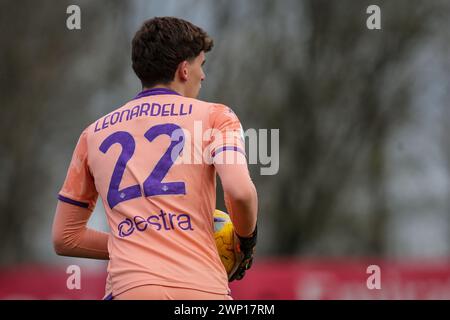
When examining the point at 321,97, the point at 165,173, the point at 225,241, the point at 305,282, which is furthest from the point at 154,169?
the point at 321,97

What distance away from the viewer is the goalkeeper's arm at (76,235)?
3.98 meters

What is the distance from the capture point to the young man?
3531 millimetres

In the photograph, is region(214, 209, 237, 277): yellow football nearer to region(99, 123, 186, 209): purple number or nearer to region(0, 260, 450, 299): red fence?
region(99, 123, 186, 209): purple number

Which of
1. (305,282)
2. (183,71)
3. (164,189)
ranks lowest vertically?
(305,282)

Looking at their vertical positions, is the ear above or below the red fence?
above

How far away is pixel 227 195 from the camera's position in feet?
11.6

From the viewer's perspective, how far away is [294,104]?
78.5 feet

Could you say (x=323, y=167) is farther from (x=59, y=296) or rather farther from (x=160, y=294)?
(x=160, y=294)

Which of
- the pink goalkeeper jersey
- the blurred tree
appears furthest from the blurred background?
the pink goalkeeper jersey

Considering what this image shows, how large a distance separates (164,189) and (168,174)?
6cm

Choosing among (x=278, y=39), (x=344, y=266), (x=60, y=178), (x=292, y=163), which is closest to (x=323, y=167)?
(x=292, y=163)

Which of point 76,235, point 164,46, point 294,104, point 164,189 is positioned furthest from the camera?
point 294,104

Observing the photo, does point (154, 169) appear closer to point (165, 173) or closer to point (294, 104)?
point (165, 173)
